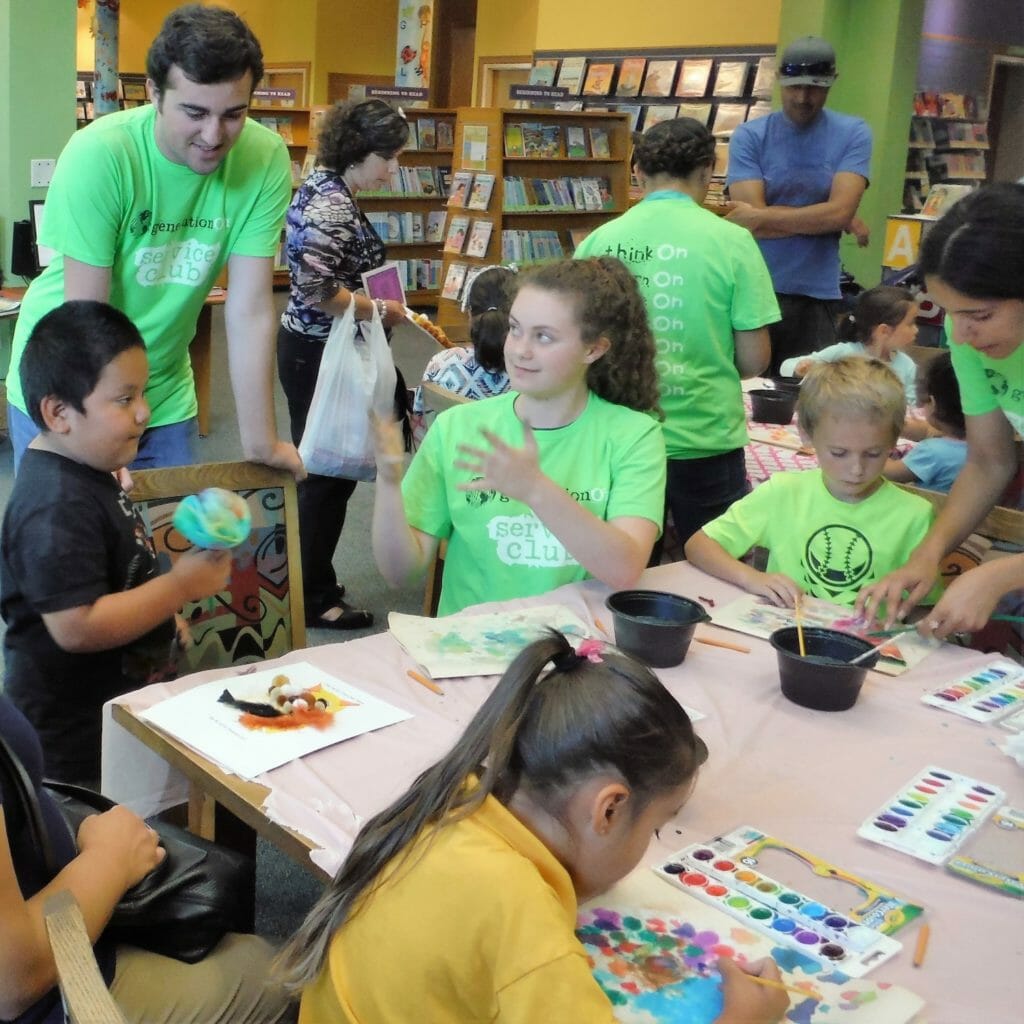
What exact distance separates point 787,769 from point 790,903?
303mm

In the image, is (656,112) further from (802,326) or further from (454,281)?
(802,326)

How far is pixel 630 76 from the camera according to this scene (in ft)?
30.3

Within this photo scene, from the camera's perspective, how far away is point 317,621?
367 cm

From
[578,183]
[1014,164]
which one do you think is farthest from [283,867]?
[1014,164]

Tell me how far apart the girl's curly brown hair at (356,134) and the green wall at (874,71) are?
5.18 metres

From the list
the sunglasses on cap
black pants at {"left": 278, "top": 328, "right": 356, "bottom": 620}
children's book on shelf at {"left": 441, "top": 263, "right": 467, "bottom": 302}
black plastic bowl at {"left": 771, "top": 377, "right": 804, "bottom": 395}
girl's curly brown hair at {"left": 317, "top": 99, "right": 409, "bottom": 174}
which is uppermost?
the sunglasses on cap

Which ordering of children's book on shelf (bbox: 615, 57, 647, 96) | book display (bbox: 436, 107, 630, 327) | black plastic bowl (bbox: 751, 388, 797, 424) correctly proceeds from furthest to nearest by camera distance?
children's book on shelf (bbox: 615, 57, 647, 96) < book display (bbox: 436, 107, 630, 327) < black plastic bowl (bbox: 751, 388, 797, 424)

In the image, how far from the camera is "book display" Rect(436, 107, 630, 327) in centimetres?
834

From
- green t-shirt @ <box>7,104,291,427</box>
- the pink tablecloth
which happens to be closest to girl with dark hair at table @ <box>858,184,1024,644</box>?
the pink tablecloth

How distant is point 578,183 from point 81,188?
728 centimetres

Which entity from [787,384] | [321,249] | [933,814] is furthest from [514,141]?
[933,814]

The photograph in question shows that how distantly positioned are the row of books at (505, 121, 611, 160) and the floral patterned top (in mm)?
5010

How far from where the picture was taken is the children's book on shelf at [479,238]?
8359 mm

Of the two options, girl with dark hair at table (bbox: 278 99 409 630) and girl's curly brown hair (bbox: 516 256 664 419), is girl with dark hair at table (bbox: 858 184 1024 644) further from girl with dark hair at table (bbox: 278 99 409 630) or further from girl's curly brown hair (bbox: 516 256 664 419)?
girl with dark hair at table (bbox: 278 99 409 630)
